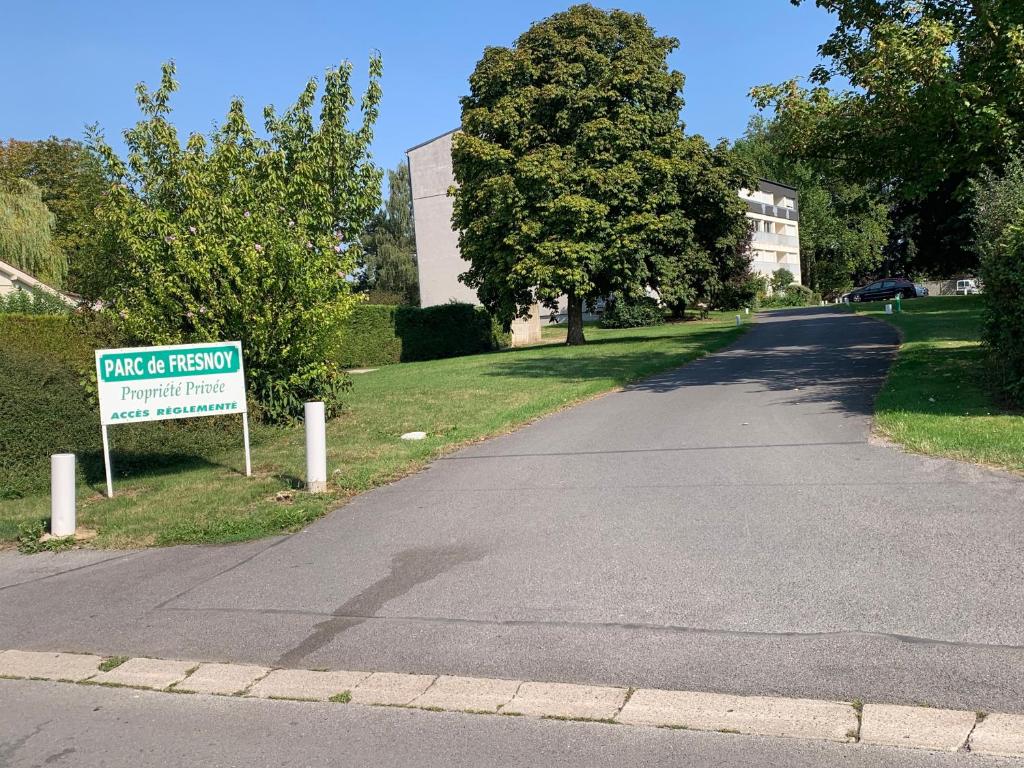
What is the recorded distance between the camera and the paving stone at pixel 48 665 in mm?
5129

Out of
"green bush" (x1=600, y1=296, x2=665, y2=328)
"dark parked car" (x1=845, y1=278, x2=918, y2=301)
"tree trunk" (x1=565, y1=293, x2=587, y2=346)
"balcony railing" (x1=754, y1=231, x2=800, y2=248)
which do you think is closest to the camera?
"tree trunk" (x1=565, y1=293, x2=587, y2=346)

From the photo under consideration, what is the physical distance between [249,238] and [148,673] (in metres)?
8.87

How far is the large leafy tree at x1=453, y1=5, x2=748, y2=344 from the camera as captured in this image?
2961 centimetres

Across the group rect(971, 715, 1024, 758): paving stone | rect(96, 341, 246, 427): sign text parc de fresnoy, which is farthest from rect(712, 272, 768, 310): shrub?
rect(971, 715, 1024, 758): paving stone

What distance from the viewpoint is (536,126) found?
31.4m

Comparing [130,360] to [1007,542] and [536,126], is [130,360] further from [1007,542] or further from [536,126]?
[536,126]

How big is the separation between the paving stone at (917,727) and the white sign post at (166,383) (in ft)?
27.5

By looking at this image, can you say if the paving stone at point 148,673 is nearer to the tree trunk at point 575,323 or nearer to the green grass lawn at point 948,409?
the green grass lawn at point 948,409

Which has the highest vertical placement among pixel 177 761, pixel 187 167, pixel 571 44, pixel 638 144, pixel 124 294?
pixel 571 44

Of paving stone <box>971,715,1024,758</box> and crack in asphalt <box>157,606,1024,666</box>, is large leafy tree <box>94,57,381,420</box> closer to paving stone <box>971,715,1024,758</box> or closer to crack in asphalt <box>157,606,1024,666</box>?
crack in asphalt <box>157,606,1024,666</box>

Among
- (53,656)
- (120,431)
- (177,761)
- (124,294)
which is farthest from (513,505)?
(124,294)

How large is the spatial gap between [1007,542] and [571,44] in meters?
29.2

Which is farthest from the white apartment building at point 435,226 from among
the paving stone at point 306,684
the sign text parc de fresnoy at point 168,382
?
the paving stone at point 306,684

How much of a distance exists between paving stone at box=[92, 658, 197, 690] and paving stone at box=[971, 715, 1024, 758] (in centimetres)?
390
